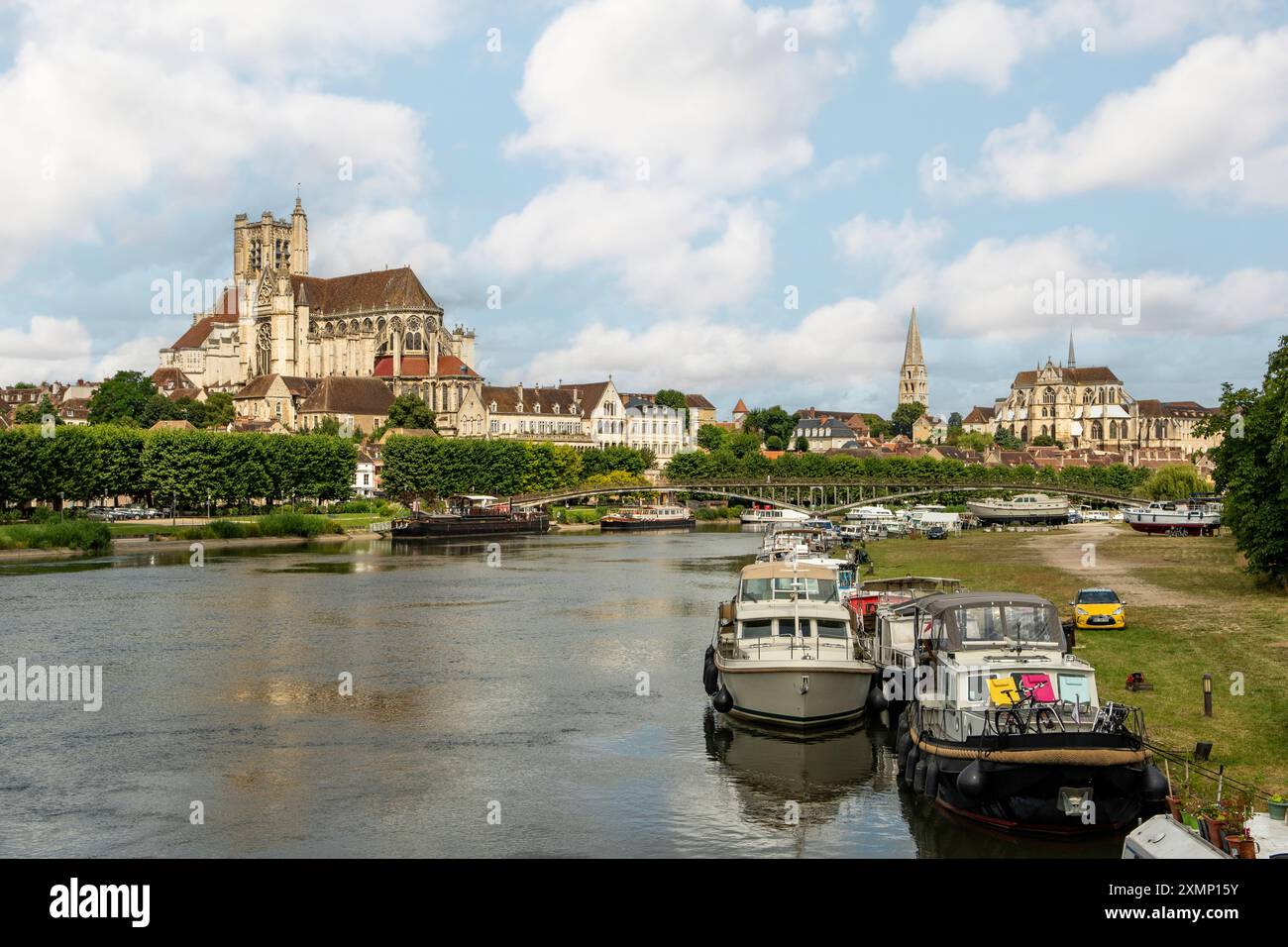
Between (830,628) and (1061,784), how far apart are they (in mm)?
10925

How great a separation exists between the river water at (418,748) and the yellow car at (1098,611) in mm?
12126

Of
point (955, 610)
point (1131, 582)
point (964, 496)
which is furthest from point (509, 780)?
point (964, 496)

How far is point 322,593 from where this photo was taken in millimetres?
63281

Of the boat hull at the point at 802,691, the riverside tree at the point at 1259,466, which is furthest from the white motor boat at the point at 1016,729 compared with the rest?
the riverside tree at the point at 1259,466

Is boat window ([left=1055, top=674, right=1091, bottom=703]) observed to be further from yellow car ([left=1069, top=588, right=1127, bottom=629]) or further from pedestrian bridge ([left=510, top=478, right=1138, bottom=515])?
pedestrian bridge ([left=510, top=478, right=1138, bottom=515])

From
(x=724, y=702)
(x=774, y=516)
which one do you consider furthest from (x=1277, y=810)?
(x=774, y=516)

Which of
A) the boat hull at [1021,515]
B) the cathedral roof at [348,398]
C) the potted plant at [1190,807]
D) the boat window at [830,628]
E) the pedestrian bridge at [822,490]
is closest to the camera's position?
the potted plant at [1190,807]

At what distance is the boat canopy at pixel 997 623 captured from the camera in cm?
2536

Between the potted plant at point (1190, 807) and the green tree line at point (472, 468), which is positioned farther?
the green tree line at point (472, 468)

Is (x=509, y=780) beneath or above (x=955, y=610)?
beneath

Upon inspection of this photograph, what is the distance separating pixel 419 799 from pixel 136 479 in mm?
94820

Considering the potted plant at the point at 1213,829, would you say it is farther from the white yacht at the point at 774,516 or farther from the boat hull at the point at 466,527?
the boat hull at the point at 466,527
